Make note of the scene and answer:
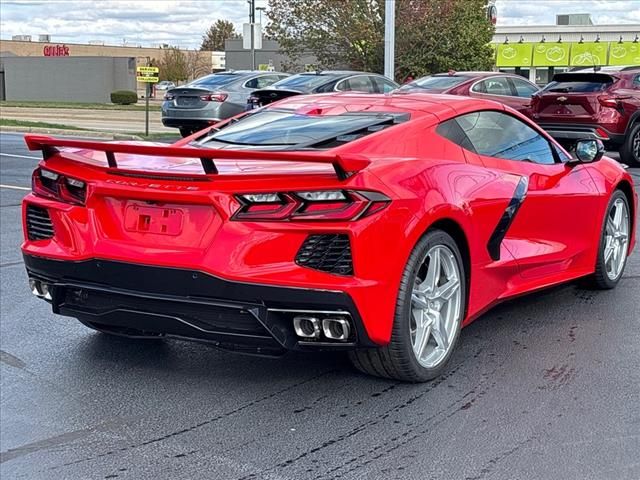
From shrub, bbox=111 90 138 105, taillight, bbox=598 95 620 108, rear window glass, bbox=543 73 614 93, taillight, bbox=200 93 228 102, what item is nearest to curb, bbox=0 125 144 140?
taillight, bbox=200 93 228 102

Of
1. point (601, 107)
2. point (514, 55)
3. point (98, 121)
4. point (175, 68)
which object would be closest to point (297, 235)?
point (601, 107)

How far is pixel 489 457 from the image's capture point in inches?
147

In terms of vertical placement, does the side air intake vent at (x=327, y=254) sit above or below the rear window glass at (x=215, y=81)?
below

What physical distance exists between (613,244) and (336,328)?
3251 millimetres

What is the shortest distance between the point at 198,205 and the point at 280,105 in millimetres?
1945

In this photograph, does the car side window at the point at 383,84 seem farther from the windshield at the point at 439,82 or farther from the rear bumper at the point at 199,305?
the rear bumper at the point at 199,305

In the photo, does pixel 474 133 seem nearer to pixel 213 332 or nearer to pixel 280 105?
pixel 280 105

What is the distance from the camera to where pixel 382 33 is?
3359 centimetres

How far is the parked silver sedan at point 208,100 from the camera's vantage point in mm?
20188

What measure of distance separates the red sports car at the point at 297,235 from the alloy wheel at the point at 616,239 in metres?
1.44

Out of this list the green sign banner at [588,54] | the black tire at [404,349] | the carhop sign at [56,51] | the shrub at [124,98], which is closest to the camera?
the black tire at [404,349]

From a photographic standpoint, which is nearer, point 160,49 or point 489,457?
point 489,457

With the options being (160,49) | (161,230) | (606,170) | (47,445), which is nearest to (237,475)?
(47,445)

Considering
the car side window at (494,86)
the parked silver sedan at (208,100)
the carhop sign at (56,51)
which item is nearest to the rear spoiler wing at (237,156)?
the car side window at (494,86)
